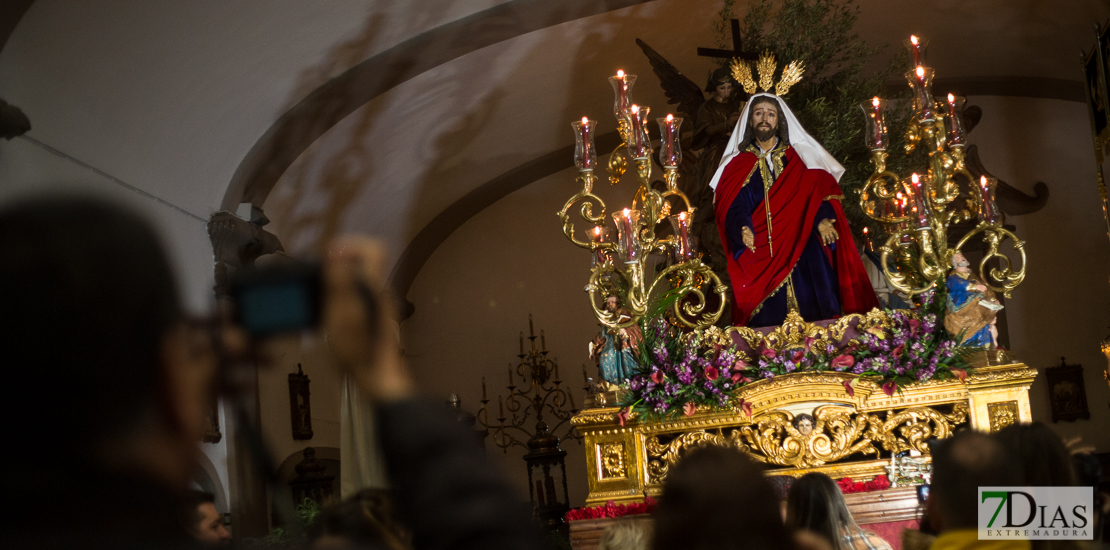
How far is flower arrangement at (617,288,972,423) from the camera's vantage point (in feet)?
20.1

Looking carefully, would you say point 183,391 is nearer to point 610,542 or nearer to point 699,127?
point 610,542

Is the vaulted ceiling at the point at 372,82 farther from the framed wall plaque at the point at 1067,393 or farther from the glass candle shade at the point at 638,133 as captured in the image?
the framed wall plaque at the point at 1067,393

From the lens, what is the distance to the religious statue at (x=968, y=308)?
6.18 metres

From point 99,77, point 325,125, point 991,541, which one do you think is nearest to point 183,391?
point 991,541

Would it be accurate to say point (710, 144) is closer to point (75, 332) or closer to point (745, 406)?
point (745, 406)

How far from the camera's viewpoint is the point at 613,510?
20.2ft

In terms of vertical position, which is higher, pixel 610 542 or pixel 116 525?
pixel 116 525

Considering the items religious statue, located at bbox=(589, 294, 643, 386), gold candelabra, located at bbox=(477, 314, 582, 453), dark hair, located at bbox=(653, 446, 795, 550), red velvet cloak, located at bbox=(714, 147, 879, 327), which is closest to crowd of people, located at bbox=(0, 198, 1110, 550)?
dark hair, located at bbox=(653, 446, 795, 550)

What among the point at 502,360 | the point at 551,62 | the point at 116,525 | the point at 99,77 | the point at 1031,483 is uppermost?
the point at 551,62

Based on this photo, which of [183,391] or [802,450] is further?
[802,450]

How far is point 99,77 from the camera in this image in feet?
20.4

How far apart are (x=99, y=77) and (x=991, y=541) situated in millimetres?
6135

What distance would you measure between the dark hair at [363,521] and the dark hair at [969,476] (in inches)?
60.1

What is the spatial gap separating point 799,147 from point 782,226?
27.9 inches
